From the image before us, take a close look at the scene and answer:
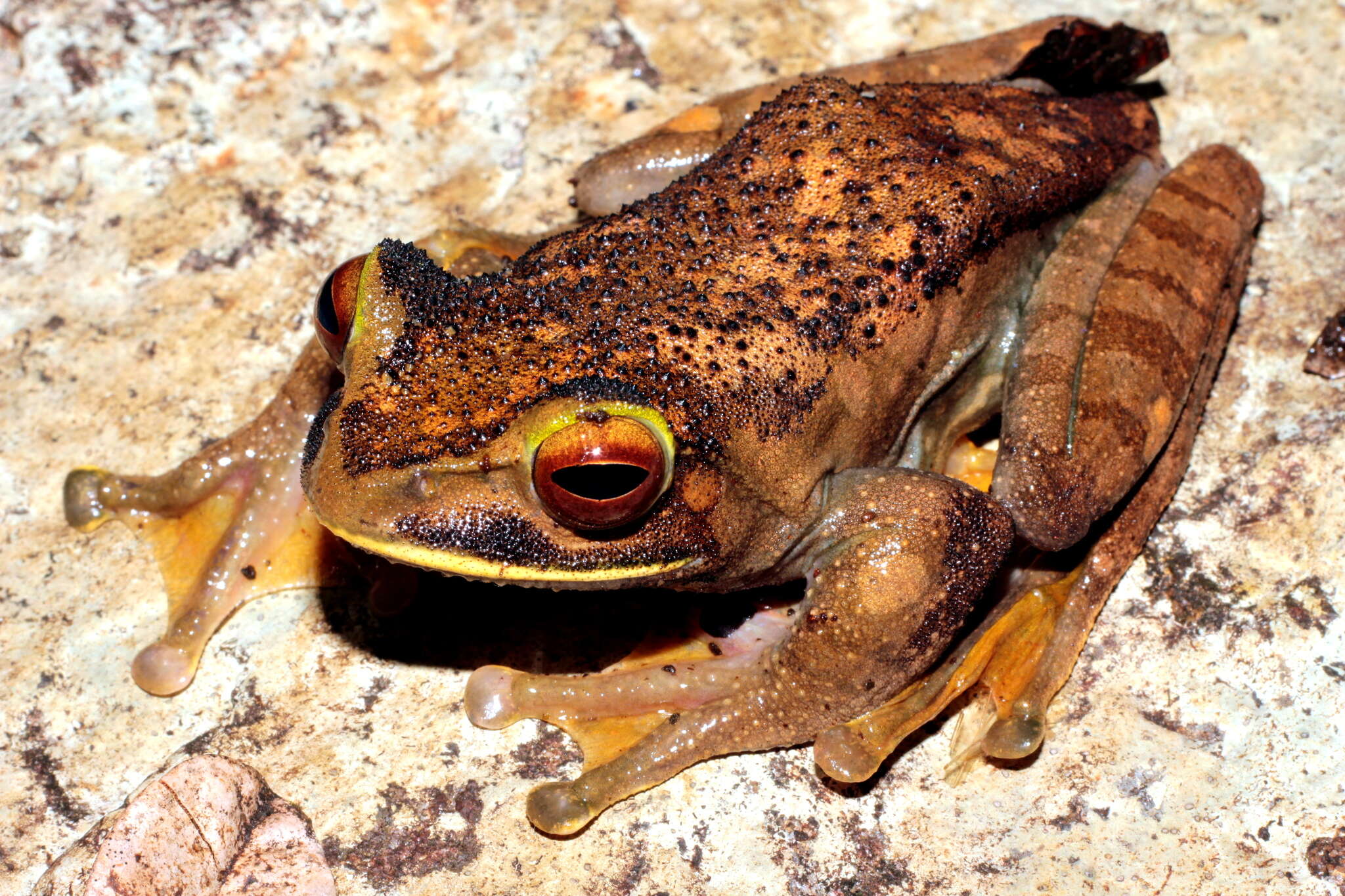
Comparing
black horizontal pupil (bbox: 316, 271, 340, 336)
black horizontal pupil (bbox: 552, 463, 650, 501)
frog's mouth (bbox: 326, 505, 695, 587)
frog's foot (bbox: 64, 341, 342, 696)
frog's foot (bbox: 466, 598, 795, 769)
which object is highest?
black horizontal pupil (bbox: 316, 271, 340, 336)

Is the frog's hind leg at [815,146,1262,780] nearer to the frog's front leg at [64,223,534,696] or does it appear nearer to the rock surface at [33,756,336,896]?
the rock surface at [33,756,336,896]

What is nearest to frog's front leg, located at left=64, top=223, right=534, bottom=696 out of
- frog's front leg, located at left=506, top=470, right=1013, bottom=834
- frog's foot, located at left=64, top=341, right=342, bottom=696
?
frog's foot, located at left=64, top=341, right=342, bottom=696

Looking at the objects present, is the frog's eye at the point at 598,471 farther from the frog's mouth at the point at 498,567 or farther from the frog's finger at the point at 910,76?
the frog's finger at the point at 910,76

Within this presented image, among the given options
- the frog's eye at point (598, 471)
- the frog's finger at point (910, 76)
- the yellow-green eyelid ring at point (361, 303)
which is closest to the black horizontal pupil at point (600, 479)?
the frog's eye at point (598, 471)

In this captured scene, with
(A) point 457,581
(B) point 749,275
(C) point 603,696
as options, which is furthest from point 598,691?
(B) point 749,275

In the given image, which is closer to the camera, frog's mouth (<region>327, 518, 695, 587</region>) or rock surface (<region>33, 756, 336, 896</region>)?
frog's mouth (<region>327, 518, 695, 587</region>)

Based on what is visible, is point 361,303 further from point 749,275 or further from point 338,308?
point 749,275

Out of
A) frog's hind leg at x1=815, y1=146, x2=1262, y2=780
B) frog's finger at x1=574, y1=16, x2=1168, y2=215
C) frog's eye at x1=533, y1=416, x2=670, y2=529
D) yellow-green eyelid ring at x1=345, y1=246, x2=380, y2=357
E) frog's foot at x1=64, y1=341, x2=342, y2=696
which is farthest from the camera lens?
frog's finger at x1=574, y1=16, x2=1168, y2=215

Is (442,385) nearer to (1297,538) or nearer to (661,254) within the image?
(661,254)
